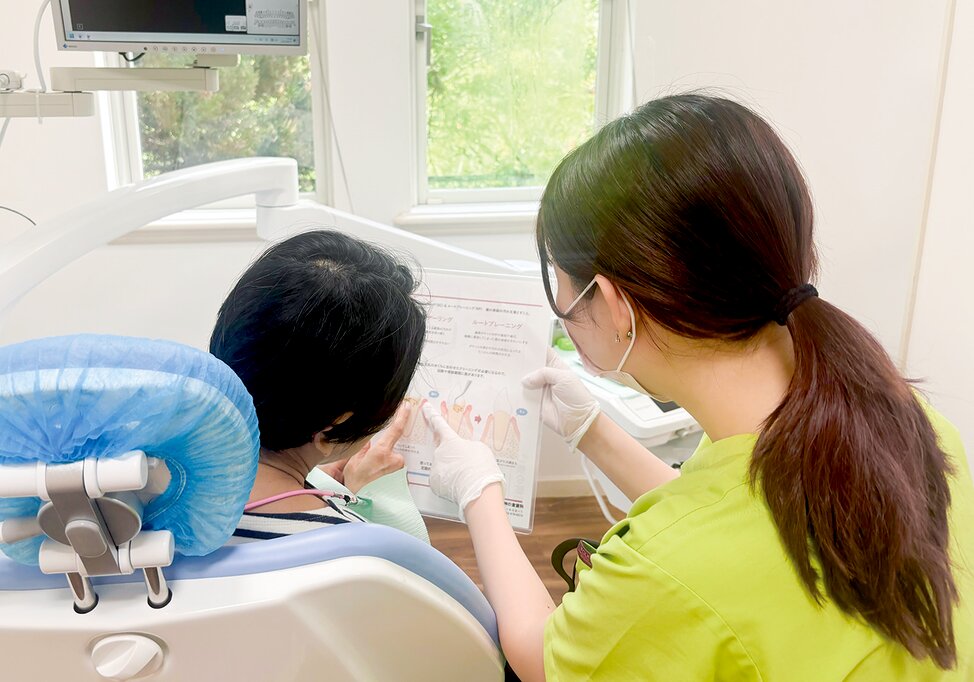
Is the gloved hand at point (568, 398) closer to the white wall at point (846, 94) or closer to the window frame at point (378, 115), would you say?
the white wall at point (846, 94)

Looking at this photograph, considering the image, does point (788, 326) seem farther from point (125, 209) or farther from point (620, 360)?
point (125, 209)

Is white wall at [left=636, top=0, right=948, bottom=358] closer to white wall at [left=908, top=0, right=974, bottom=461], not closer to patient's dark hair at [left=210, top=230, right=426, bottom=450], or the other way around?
white wall at [left=908, top=0, right=974, bottom=461]

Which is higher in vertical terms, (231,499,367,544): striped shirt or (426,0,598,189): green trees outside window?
(426,0,598,189): green trees outside window

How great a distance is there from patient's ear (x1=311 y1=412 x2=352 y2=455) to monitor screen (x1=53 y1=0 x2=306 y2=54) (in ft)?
2.04

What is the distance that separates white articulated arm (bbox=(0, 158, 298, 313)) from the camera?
997mm

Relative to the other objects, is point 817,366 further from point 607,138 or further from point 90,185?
point 90,185

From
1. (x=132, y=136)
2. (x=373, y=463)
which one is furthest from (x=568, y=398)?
(x=132, y=136)

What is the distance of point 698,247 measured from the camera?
0.77m

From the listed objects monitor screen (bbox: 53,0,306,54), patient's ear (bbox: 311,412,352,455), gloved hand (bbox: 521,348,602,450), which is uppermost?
monitor screen (bbox: 53,0,306,54)

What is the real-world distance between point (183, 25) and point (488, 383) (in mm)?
726

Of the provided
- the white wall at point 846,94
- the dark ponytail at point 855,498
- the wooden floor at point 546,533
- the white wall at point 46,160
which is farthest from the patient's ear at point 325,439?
the white wall at point 46,160

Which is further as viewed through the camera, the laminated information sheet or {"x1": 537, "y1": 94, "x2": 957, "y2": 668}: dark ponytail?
the laminated information sheet

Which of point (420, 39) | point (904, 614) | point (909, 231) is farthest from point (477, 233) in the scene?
point (904, 614)

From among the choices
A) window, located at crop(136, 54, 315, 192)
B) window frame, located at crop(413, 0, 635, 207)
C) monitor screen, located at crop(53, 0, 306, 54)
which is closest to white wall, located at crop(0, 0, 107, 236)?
window, located at crop(136, 54, 315, 192)
